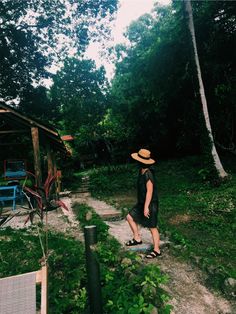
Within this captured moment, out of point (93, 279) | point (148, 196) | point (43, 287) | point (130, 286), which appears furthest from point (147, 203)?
point (43, 287)

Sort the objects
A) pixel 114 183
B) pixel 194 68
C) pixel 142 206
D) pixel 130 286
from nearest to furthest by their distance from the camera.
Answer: pixel 130 286, pixel 142 206, pixel 194 68, pixel 114 183

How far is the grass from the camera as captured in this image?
5.83 m

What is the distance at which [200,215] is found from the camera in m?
9.31

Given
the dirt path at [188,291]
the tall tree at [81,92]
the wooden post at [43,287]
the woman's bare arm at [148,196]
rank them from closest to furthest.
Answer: the wooden post at [43,287] < the dirt path at [188,291] < the woman's bare arm at [148,196] < the tall tree at [81,92]

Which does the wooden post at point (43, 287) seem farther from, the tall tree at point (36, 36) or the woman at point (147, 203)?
the tall tree at point (36, 36)

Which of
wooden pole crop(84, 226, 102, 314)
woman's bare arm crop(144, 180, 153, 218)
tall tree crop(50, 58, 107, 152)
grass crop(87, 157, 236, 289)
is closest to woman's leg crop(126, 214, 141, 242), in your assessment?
woman's bare arm crop(144, 180, 153, 218)

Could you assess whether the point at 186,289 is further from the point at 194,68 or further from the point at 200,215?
the point at 194,68

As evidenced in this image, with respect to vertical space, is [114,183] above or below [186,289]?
above

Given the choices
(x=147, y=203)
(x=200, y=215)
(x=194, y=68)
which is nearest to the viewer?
(x=147, y=203)

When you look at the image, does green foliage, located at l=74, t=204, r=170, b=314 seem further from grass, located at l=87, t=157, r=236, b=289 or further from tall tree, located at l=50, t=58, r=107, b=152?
tall tree, located at l=50, t=58, r=107, b=152

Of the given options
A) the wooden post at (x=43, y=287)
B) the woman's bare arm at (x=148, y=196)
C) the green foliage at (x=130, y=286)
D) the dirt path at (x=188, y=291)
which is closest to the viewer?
the wooden post at (x=43, y=287)

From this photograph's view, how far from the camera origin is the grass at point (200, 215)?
5832 mm

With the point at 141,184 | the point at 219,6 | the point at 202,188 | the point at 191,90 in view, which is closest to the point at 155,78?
the point at 191,90

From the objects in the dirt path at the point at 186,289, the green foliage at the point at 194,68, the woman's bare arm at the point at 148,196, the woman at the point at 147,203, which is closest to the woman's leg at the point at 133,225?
the woman at the point at 147,203
